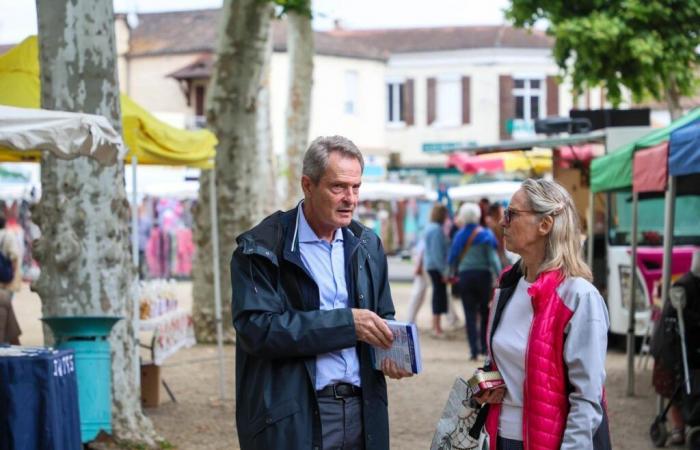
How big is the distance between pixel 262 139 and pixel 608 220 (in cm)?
664

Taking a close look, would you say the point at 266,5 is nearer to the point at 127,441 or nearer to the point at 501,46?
the point at 127,441

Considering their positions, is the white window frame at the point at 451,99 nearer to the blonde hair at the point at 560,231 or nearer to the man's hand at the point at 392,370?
the blonde hair at the point at 560,231

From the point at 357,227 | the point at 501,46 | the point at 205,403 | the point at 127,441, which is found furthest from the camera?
the point at 501,46

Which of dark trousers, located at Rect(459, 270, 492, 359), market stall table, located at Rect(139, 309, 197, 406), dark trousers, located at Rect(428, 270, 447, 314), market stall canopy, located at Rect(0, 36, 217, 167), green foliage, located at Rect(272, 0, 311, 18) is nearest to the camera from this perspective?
market stall canopy, located at Rect(0, 36, 217, 167)

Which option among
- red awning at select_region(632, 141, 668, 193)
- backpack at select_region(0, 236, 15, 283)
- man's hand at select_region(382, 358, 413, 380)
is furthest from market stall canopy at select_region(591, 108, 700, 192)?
backpack at select_region(0, 236, 15, 283)

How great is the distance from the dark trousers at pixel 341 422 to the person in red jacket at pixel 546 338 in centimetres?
42

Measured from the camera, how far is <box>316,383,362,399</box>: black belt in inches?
182

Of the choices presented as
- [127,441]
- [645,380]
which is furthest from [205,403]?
[645,380]

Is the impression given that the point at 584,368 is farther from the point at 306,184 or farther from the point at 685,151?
the point at 685,151

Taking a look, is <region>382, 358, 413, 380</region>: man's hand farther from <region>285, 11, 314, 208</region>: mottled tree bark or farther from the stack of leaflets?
<region>285, 11, 314, 208</region>: mottled tree bark

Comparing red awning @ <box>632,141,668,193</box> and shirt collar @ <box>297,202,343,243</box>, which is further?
red awning @ <box>632,141,668,193</box>

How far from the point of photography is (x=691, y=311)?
9.98 metres

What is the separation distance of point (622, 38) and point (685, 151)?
13.2 m

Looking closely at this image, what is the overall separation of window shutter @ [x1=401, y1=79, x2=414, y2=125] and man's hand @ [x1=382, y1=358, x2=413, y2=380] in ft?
180
